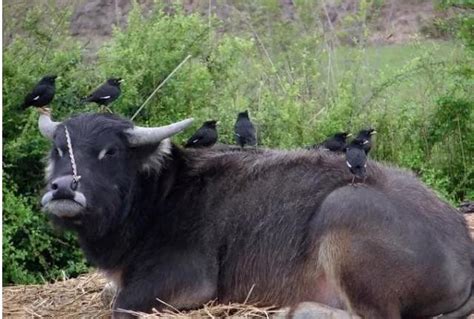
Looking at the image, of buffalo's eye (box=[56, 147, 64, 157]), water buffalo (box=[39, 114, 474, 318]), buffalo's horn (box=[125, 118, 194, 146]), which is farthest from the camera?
buffalo's horn (box=[125, 118, 194, 146])

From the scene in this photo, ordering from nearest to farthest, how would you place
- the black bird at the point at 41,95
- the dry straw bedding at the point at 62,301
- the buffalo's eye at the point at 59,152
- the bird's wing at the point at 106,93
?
the buffalo's eye at the point at 59,152 → the dry straw bedding at the point at 62,301 → the bird's wing at the point at 106,93 → the black bird at the point at 41,95

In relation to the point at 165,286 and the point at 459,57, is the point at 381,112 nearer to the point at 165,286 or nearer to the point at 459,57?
the point at 459,57

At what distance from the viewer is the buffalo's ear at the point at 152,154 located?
289 inches

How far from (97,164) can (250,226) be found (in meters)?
1.09

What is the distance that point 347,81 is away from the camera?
42.6 ft

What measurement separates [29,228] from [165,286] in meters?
3.97

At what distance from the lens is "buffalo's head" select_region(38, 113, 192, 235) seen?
679 centimetres

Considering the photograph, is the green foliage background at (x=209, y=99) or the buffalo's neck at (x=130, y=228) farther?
the green foliage background at (x=209, y=99)

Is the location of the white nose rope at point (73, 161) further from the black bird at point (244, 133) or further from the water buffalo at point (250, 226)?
the black bird at point (244, 133)

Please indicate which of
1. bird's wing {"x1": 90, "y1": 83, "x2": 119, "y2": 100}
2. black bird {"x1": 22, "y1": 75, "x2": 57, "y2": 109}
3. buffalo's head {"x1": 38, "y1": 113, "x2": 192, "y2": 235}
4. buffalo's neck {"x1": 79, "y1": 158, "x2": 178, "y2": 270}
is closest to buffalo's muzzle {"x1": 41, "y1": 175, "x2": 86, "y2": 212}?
buffalo's head {"x1": 38, "y1": 113, "x2": 192, "y2": 235}

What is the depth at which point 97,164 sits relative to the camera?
7.05 metres

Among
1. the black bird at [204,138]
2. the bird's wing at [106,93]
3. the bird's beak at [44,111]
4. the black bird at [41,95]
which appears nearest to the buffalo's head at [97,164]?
the bird's beak at [44,111]

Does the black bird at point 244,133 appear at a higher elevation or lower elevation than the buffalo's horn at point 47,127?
lower

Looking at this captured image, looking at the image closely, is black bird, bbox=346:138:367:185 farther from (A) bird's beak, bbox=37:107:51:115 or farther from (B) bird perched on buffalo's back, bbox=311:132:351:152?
(A) bird's beak, bbox=37:107:51:115
